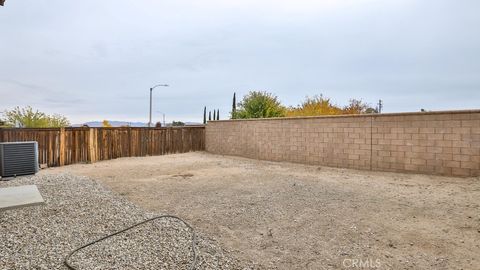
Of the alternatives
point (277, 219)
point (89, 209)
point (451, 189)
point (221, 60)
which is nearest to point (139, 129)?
point (221, 60)

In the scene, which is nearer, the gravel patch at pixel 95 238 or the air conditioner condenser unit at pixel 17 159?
the gravel patch at pixel 95 238

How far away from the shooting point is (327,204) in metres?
5.90

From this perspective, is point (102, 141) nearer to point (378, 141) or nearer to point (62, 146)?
point (62, 146)

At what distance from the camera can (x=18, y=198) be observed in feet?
15.8

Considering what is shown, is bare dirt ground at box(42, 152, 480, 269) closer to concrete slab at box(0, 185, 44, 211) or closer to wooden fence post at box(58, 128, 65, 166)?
concrete slab at box(0, 185, 44, 211)

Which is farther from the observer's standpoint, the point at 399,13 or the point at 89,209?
the point at 399,13

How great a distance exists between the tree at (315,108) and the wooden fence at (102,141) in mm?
8281

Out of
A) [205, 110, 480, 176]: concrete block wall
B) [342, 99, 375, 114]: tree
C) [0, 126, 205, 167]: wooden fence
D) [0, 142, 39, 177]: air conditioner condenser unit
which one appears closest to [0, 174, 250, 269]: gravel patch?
[0, 142, 39, 177]: air conditioner condenser unit

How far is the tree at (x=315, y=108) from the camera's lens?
22406 mm

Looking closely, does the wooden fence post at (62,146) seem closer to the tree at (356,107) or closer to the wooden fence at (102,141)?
the wooden fence at (102,141)

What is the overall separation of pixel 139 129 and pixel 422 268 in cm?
1463

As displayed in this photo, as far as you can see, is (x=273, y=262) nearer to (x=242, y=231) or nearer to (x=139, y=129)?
(x=242, y=231)

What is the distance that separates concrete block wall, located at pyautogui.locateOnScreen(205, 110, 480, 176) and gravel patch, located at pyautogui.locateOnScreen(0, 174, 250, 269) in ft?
27.3

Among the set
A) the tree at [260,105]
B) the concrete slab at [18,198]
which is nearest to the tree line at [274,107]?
the tree at [260,105]
